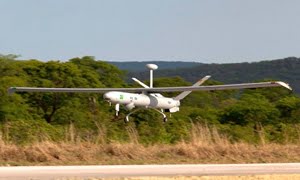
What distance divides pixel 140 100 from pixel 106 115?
30.9ft

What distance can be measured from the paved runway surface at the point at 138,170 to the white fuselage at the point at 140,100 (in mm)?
8021

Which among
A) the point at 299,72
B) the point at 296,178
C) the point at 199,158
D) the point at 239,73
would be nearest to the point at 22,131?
the point at 199,158

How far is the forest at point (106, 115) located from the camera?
20188 millimetres

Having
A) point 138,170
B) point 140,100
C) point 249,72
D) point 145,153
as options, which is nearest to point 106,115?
point 140,100

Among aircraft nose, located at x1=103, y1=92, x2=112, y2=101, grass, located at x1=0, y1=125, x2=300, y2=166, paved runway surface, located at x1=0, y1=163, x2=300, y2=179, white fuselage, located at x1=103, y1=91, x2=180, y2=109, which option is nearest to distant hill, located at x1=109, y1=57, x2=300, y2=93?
white fuselage, located at x1=103, y1=91, x2=180, y2=109

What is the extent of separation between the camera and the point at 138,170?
47.0 feet

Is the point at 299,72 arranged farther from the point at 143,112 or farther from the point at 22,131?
the point at 22,131

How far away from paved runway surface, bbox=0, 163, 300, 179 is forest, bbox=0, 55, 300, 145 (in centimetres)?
342

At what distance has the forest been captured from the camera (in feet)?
66.2

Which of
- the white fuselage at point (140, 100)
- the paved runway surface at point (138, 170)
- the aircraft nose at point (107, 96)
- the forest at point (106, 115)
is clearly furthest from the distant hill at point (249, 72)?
the paved runway surface at point (138, 170)

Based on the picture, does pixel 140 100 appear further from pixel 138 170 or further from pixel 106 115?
pixel 138 170

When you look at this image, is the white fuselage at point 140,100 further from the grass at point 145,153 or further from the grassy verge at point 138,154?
the grassy verge at point 138,154

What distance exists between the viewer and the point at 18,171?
13.8 m

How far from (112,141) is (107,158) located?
4.25 feet
